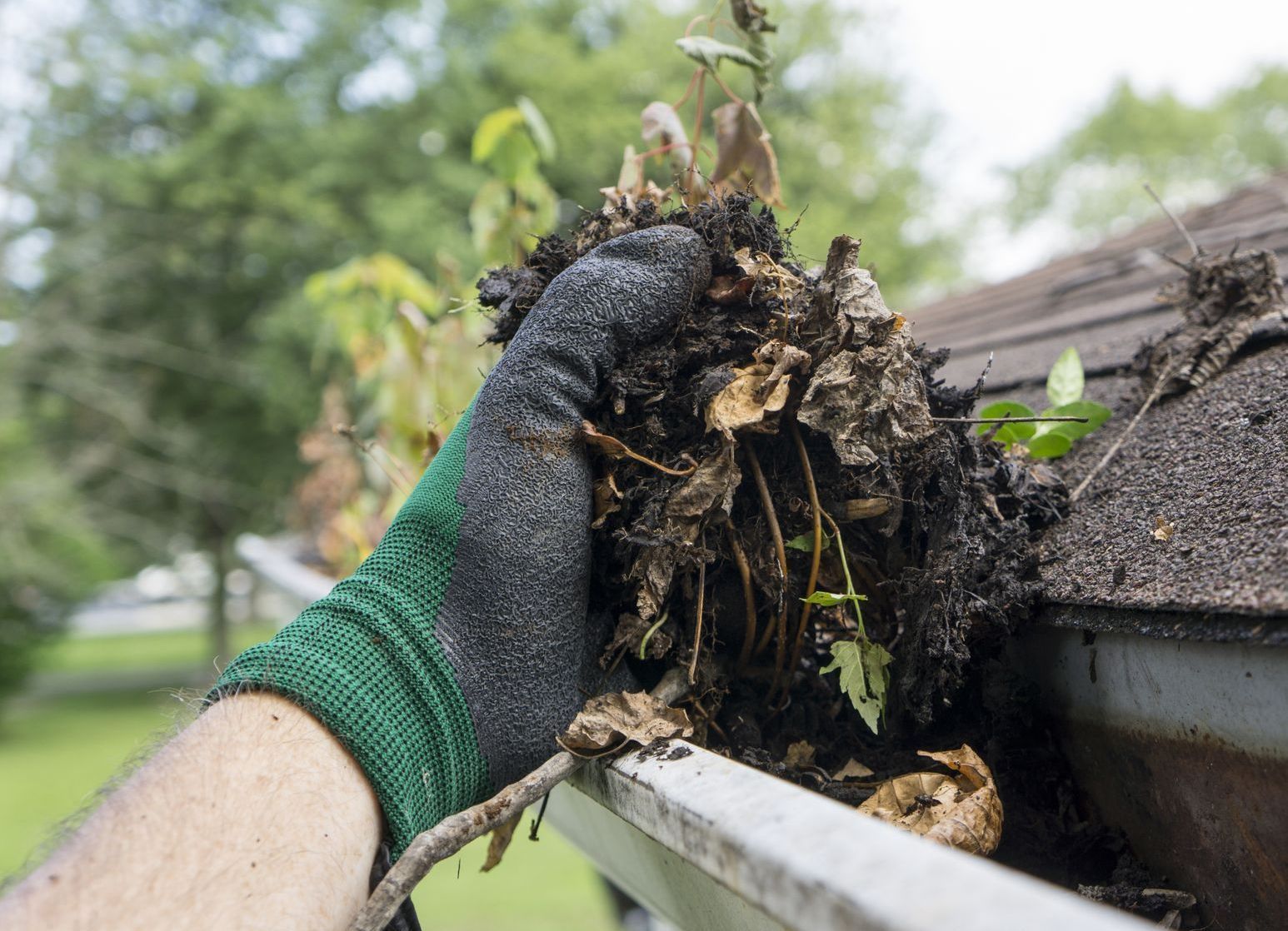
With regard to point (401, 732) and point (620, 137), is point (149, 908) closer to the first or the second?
point (401, 732)

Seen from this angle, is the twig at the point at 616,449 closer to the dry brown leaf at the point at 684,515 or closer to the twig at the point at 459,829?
the dry brown leaf at the point at 684,515

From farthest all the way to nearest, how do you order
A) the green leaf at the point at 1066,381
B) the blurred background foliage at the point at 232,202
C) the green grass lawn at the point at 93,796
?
the blurred background foliage at the point at 232,202, the green grass lawn at the point at 93,796, the green leaf at the point at 1066,381

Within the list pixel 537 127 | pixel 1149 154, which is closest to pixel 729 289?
pixel 537 127

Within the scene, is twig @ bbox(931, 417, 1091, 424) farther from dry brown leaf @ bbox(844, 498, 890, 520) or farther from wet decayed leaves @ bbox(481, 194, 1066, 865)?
dry brown leaf @ bbox(844, 498, 890, 520)

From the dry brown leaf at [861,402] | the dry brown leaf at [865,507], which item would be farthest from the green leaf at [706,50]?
the dry brown leaf at [865,507]

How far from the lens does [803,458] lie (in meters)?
1.04

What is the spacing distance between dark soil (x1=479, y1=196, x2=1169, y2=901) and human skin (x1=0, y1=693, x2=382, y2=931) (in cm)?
35

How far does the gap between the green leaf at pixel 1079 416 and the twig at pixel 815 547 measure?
18.7 inches

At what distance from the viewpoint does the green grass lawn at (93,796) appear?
6457 millimetres

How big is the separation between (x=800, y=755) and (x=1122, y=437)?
2.18ft

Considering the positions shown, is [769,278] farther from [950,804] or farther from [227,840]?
[227,840]

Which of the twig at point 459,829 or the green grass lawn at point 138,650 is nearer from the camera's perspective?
the twig at point 459,829

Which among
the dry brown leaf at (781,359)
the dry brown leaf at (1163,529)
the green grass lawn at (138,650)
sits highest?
the dry brown leaf at (781,359)

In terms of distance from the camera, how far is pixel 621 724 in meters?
1.01
